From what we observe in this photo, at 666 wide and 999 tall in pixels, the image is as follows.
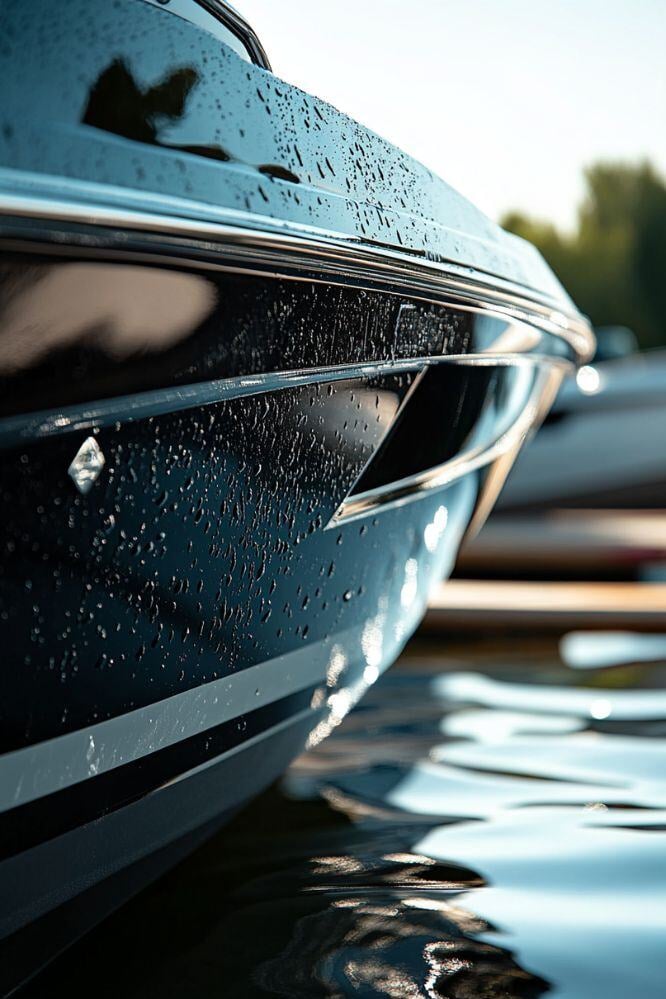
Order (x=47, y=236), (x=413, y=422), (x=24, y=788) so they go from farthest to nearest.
A: (x=413, y=422), (x=24, y=788), (x=47, y=236)

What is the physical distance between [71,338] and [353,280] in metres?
0.30

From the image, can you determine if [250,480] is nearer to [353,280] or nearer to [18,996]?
[353,280]

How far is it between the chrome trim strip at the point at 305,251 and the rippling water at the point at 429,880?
62 cm

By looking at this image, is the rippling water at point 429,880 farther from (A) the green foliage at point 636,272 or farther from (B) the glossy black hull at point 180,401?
(A) the green foliage at point 636,272

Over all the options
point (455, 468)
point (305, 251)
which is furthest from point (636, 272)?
point (305, 251)

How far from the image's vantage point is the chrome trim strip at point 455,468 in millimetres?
1200

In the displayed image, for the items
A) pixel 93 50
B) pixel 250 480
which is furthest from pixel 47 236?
pixel 250 480

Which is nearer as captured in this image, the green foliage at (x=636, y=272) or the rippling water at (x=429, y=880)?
the rippling water at (x=429, y=880)

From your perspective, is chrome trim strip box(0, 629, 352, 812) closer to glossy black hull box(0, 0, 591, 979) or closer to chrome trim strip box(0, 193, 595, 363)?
glossy black hull box(0, 0, 591, 979)

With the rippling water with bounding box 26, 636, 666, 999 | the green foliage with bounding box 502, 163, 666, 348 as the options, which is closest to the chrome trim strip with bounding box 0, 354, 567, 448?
the rippling water with bounding box 26, 636, 666, 999

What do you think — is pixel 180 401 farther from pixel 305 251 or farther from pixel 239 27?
pixel 239 27

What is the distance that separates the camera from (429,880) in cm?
128

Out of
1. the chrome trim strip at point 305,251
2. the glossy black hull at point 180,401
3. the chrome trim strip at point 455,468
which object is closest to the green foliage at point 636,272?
the chrome trim strip at point 455,468

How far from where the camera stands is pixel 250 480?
39.5 inches
